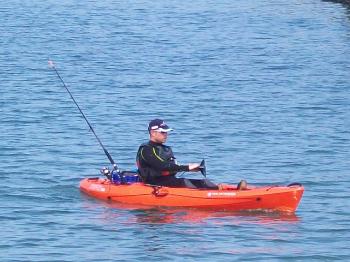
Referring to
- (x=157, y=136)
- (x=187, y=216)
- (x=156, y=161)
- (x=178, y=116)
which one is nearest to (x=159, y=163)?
(x=156, y=161)

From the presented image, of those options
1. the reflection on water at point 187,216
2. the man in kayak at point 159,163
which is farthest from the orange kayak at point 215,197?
the man in kayak at point 159,163

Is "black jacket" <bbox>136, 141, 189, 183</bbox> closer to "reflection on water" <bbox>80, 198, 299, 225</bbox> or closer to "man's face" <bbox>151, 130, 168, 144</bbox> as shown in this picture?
"man's face" <bbox>151, 130, 168, 144</bbox>

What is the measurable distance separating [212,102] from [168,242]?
14644mm

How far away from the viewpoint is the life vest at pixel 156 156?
762 inches

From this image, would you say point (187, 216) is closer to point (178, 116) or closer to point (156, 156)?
point (156, 156)

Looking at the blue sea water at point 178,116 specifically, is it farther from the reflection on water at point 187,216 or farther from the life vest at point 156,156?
the life vest at point 156,156

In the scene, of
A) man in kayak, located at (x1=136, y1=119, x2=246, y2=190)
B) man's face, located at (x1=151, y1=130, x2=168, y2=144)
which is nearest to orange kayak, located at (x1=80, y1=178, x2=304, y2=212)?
man in kayak, located at (x1=136, y1=119, x2=246, y2=190)

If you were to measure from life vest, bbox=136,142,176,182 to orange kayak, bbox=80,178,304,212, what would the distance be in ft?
0.56

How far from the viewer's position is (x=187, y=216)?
19.2 m

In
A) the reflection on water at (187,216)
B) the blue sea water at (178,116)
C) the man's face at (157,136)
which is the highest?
the man's face at (157,136)

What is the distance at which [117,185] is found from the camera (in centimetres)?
1997

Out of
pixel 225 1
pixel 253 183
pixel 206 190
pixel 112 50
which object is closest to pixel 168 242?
pixel 206 190

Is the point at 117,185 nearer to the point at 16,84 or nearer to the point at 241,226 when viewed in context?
the point at 241,226

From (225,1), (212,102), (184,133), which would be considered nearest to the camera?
(184,133)
